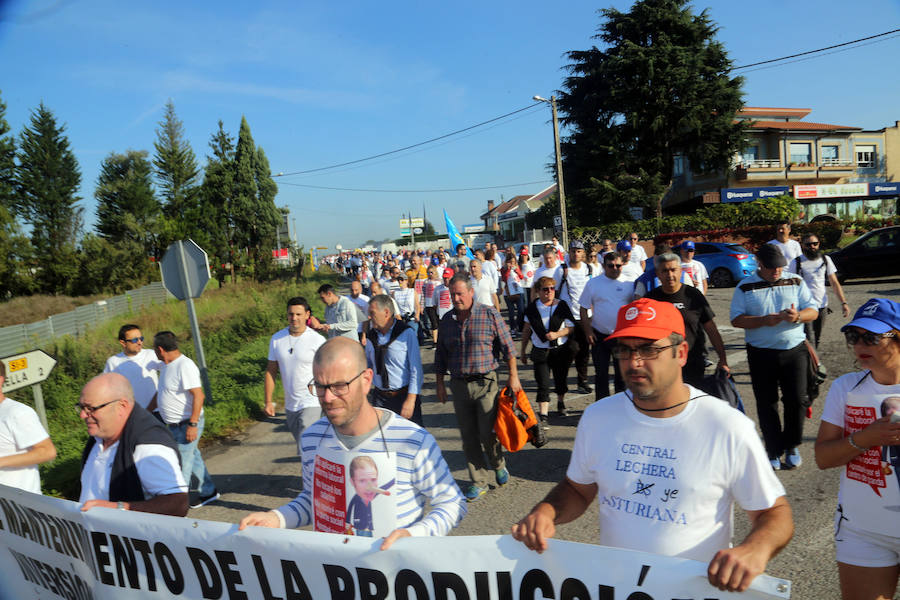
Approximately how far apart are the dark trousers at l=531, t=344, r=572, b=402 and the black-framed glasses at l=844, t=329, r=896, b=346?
4531mm

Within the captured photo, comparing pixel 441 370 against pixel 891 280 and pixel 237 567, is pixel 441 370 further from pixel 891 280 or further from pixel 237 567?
pixel 891 280

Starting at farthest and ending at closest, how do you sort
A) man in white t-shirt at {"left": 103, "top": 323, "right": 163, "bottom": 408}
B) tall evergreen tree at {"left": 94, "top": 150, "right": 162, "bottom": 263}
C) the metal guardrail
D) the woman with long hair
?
tall evergreen tree at {"left": 94, "top": 150, "right": 162, "bottom": 263} → the metal guardrail → the woman with long hair → man in white t-shirt at {"left": 103, "top": 323, "right": 163, "bottom": 408}

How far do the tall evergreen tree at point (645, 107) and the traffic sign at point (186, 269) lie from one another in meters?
31.7

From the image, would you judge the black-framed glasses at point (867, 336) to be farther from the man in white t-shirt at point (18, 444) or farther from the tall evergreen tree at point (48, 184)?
the tall evergreen tree at point (48, 184)

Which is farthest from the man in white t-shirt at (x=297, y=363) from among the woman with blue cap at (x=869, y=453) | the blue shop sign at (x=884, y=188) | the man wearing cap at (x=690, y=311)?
the blue shop sign at (x=884, y=188)

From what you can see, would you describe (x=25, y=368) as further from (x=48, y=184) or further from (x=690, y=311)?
(x=48, y=184)

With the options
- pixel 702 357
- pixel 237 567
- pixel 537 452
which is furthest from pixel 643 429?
pixel 537 452

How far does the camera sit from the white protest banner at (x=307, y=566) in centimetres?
192

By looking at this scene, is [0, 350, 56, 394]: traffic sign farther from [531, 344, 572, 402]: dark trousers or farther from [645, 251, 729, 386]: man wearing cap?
[645, 251, 729, 386]: man wearing cap

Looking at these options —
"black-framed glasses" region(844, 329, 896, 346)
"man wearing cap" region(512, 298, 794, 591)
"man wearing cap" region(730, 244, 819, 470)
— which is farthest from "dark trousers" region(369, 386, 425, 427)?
"black-framed glasses" region(844, 329, 896, 346)

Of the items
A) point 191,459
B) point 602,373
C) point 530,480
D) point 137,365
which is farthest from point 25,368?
point 602,373

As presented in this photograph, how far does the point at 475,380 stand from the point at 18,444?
11.1 feet

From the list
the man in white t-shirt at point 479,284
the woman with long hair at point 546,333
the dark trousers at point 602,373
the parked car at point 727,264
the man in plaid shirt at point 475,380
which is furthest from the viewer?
the parked car at point 727,264

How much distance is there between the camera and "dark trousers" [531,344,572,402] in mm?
7031
